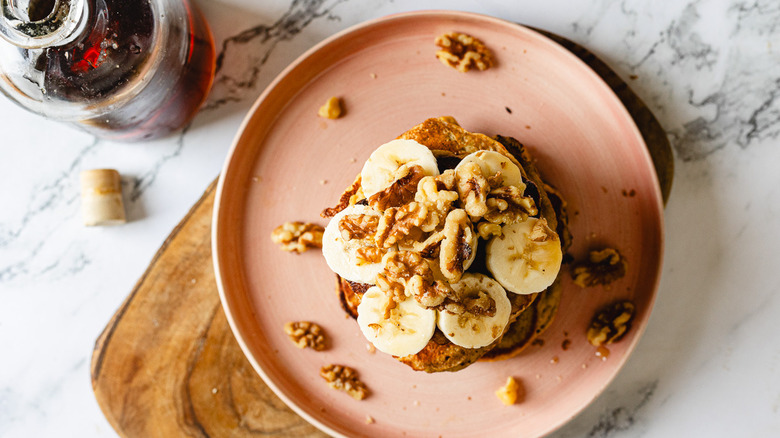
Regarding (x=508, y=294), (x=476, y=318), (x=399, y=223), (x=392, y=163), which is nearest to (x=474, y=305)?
(x=476, y=318)

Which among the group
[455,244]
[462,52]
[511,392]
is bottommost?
[511,392]

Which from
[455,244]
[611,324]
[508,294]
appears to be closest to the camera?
[455,244]

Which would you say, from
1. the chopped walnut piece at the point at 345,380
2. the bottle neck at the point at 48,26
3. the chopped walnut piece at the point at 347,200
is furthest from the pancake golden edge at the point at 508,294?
the bottle neck at the point at 48,26

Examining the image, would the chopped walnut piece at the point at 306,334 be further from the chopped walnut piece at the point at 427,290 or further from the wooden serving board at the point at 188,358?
the chopped walnut piece at the point at 427,290

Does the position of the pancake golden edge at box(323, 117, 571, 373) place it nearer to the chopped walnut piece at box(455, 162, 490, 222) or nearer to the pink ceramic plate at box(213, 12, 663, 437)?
the pink ceramic plate at box(213, 12, 663, 437)

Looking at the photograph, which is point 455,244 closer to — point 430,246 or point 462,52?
point 430,246

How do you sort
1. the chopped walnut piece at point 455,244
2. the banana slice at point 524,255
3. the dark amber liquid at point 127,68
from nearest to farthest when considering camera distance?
the chopped walnut piece at point 455,244 → the banana slice at point 524,255 → the dark amber liquid at point 127,68

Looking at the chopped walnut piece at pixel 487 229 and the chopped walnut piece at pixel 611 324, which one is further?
the chopped walnut piece at pixel 611 324
